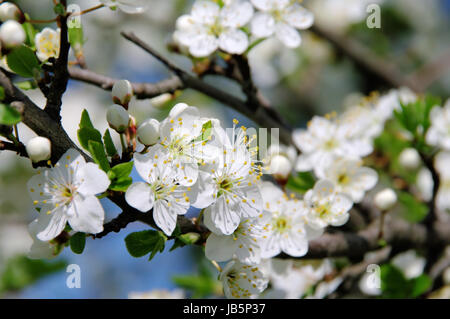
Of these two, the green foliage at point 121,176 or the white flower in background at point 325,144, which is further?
the white flower in background at point 325,144

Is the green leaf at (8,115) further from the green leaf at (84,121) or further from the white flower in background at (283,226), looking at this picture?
the white flower in background at (283,226)

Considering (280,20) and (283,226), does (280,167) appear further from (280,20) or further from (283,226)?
(280,20)

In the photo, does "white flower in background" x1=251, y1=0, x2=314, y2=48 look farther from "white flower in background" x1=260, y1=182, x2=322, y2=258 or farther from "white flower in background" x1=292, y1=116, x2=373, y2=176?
"white flower in background" x1=260, y1=182, x2=322, y2=258

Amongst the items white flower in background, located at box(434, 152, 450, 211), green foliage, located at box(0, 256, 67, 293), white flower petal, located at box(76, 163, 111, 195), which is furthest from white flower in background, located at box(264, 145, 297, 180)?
green foliage, located at box(0, 256, 67, 293)

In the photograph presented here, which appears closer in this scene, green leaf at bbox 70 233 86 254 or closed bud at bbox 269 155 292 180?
green leaf at bbox 70 233 86 254

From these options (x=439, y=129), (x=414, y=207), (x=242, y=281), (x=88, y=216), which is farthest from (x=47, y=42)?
(x=414, y=207)

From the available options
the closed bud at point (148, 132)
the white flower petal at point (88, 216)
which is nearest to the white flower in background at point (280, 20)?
the closed bud at point (148, 132)
